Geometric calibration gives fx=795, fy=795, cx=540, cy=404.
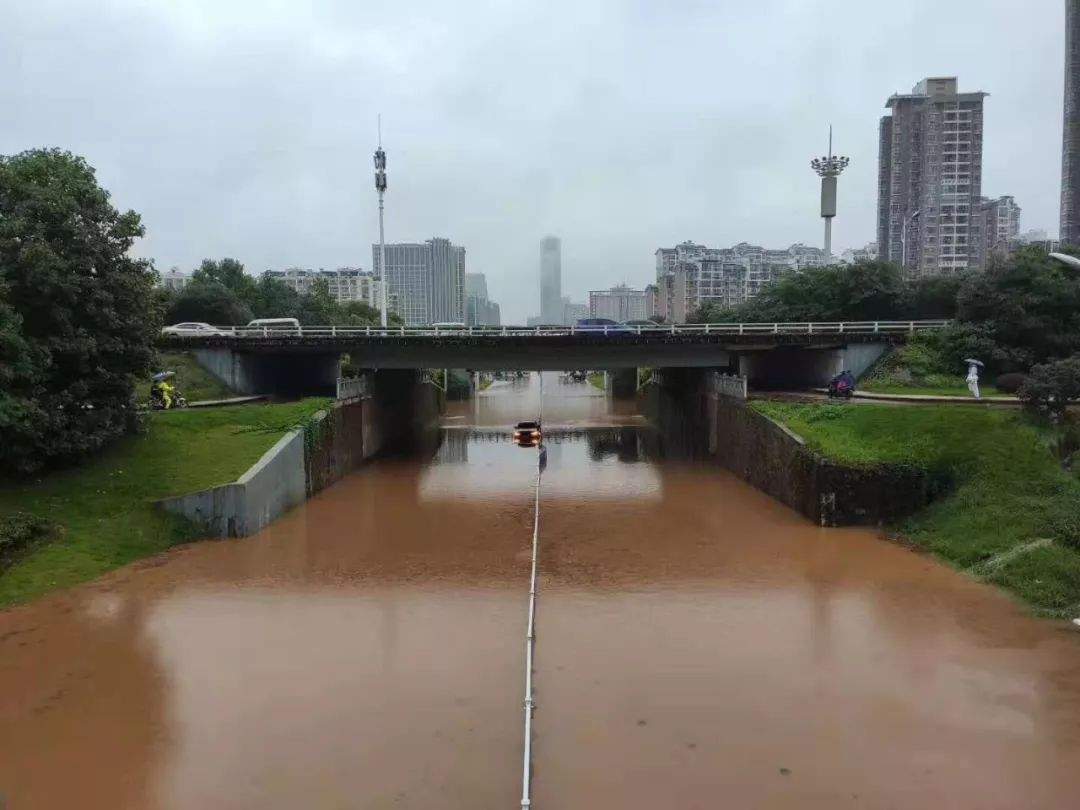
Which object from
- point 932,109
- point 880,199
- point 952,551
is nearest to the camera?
point 952,551

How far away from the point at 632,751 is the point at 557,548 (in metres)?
11.1

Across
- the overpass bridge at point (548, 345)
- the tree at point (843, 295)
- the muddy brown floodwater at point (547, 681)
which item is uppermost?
the tree at point (843, 295)

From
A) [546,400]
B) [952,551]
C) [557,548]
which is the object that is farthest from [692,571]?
[546,400]

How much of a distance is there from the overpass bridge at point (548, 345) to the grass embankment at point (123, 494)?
11.0 m

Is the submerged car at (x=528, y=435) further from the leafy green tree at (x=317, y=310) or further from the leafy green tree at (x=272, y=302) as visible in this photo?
the leafy green tree at (x=317, y=310)

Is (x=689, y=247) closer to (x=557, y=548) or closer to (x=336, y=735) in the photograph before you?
(x=557, y=548)

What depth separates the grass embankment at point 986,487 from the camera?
53.2ft

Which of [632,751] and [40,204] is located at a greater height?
[40,204]

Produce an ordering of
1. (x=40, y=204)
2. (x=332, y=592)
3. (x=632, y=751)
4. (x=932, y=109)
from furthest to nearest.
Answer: (x=932, y=109) < (x=40, y=204) < (x=332, y=592) < (x=632, y=751)

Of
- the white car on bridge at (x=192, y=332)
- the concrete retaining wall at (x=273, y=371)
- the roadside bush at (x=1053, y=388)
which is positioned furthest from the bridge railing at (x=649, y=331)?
the roadside bush at (x=1053, y=388)

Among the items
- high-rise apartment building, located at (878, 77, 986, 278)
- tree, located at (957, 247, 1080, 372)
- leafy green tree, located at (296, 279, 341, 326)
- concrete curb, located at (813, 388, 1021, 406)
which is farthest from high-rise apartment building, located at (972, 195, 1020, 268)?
leafy green tree, located at (296, 279, 341, 326)

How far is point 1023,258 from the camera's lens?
34781mm

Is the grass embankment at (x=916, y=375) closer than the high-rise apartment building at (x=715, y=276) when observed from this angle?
Yes

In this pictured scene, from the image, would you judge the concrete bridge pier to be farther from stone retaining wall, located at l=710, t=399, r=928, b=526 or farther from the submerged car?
→ stone retaining wall, located at l=710, t=399, r=928, b=526
